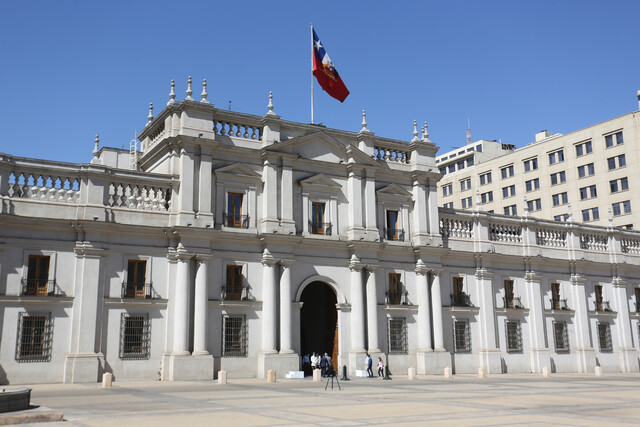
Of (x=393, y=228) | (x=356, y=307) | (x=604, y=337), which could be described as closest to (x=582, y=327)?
(x=604, y=337)

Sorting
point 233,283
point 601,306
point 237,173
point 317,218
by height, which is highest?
point 237,173

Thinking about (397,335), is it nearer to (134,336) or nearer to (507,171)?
(134,336)

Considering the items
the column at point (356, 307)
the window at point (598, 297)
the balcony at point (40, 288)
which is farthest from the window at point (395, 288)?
the balcony at point (40, 288)

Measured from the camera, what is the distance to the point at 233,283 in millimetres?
36844

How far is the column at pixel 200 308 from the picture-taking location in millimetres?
34469

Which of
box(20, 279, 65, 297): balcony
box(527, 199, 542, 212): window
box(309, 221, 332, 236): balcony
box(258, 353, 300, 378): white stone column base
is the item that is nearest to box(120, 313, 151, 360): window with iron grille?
box(20, 279, 65, 297): balcony

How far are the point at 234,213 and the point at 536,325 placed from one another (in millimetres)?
23822

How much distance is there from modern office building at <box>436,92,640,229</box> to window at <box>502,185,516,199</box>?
0.01 meters

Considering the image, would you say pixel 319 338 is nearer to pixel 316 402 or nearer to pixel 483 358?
pixel 483 358

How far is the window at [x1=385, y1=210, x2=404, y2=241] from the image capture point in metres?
42.6

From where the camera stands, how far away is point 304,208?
39.7m

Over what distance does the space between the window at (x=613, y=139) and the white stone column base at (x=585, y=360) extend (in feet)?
93.2

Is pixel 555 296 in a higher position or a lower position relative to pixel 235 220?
lower

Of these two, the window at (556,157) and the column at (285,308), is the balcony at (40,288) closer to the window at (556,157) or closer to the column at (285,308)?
the column at (285,308)
